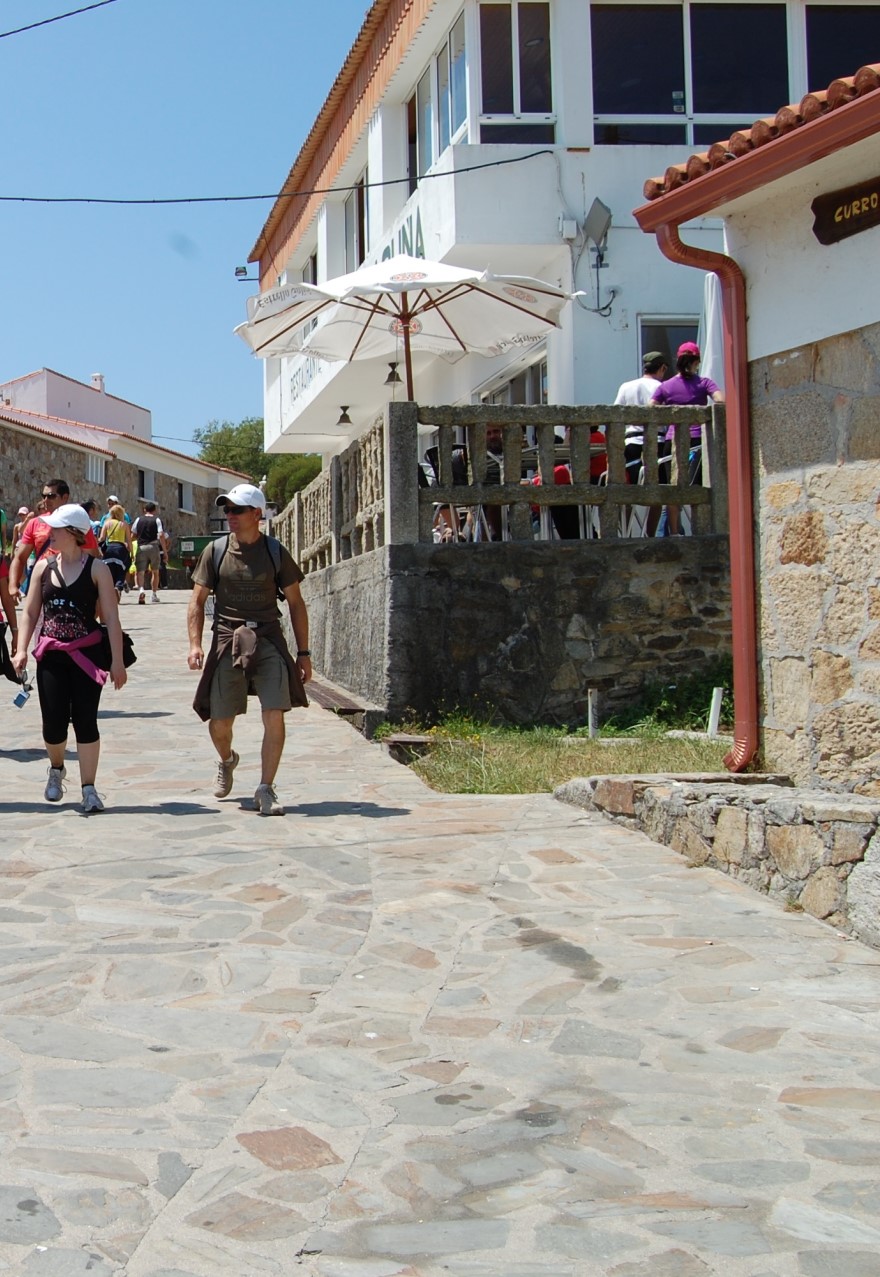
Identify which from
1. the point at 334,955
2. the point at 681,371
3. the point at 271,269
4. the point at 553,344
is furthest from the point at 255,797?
the point at 271,269

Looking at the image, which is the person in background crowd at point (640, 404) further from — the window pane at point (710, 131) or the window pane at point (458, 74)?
the window pane at point (458, 74)

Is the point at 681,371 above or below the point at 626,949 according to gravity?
above

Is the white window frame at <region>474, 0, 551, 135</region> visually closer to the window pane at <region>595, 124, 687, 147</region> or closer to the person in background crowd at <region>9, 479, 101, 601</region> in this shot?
the window pane at <region>595, 124, 687, 147</region>

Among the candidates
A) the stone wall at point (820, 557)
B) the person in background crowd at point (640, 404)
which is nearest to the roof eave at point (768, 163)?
the stone wall at point (820, 557)

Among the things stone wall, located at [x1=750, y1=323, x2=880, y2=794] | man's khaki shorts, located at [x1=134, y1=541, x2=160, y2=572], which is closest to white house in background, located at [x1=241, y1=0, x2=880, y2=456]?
stone wall, located at [x1=750, y1=323, x2=880, y2=794]

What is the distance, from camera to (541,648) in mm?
Answer: 10641

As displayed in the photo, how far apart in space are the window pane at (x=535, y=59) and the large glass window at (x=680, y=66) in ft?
1.60

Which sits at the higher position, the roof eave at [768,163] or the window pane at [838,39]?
the window pane at [838,39]

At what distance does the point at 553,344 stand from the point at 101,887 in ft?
32.9

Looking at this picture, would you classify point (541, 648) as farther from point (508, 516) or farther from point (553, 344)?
point (553, 344)

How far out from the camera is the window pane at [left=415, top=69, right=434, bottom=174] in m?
16.9

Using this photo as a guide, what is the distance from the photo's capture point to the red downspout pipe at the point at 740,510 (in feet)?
26.4

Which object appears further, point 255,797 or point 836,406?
point 255,797

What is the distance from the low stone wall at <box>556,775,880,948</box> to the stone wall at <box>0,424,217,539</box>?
31375mm
